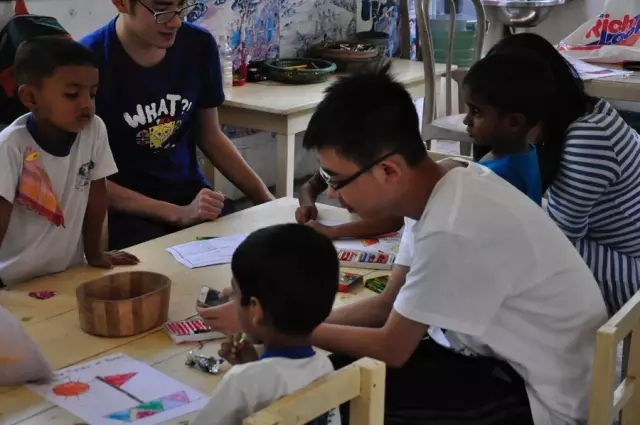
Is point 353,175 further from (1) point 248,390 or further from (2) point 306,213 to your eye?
(2) point 306,213

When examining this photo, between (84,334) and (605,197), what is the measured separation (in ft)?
4.22

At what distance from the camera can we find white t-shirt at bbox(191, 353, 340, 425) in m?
1.09

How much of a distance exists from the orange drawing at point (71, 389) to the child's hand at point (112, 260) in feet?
1.79

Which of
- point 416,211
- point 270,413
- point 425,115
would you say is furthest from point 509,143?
point 425,115

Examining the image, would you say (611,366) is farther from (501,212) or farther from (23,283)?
(23,283)

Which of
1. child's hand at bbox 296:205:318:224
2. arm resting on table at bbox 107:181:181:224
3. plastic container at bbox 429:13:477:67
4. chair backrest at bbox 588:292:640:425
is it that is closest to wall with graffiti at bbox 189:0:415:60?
plastic container at bbox 429:13:477:67

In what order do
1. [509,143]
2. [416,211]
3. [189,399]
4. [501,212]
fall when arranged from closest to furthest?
[189,399], [501,212], [416,211], [509,143]

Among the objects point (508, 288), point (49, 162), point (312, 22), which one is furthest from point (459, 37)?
point (508, 288)

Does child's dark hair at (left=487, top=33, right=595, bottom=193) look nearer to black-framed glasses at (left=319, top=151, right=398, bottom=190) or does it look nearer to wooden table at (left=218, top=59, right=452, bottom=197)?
black-framed glasses at (left=319, top=151, right=398, bottom=190)

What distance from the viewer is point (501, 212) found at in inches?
54.0

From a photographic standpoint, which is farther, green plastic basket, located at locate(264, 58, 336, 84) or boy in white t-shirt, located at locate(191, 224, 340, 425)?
green plastic basket, located at locate(264, 58, 336, 84)

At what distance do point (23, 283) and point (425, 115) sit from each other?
2548 millimetres

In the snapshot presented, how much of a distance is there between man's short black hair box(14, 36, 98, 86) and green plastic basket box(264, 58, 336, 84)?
2.06 m

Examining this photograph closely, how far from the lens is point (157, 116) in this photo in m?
2.60
